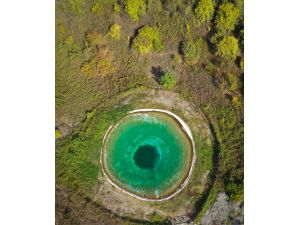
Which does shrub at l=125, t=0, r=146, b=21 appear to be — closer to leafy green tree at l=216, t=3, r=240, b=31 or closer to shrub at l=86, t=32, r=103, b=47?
shrub at l=86, t=32, r=103, b=47

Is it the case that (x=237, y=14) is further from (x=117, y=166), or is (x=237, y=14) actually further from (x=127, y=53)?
(x=117, y=166)

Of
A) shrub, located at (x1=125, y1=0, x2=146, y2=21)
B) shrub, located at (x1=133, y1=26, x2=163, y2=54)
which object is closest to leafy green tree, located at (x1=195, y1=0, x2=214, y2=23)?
shrub, located at (x1=133, y1=26, x2=163, y2=54)

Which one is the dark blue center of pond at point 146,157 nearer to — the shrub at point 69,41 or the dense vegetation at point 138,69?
the dense vegetation at point 138,69

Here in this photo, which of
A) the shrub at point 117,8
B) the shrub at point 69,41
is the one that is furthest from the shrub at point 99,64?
the shrub at point 117,8

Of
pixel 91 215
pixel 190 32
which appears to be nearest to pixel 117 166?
pixel 91 215

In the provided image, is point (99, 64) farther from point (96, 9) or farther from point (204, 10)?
point (204, 10)

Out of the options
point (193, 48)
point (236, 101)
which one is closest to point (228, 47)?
point (193, 48)
